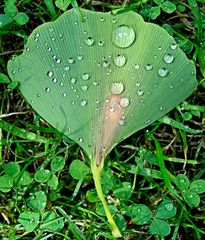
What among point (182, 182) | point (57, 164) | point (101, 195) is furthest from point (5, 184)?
point (182, 182)

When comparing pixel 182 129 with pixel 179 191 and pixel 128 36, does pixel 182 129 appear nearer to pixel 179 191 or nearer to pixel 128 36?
pixel 179 191

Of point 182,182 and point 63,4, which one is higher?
point 63,4

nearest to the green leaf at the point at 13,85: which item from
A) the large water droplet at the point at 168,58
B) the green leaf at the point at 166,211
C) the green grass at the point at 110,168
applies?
the green grass at the point at 110,168

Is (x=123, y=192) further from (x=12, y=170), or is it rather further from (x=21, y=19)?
(x=21, y=19)

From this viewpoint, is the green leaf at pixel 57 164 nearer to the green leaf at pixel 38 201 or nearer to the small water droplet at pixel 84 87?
the green leaf at pixel 38 201

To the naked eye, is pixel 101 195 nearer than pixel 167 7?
Yes
